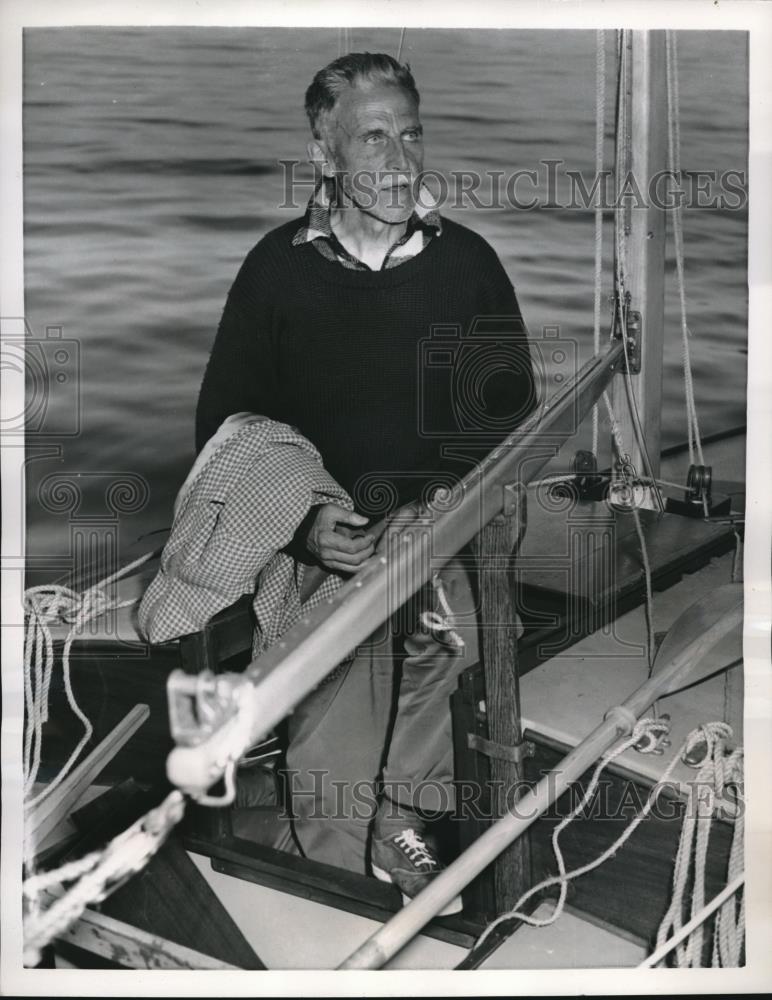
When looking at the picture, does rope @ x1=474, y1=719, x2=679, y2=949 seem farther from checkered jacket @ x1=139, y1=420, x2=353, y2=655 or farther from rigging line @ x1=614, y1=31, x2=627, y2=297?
rigging line @ x1=614, y1=31, x2=627, y2=297

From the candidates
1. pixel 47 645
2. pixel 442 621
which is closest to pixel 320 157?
pixel 442 621

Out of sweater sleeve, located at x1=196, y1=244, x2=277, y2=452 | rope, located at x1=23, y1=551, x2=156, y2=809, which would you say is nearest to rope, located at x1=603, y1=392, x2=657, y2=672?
sweater sleeve, located at x1=196, y1=244, x2=277, y2=452

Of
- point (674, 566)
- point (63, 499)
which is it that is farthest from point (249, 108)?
point (674, 566)

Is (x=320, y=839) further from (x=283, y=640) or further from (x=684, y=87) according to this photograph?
(x=684, y=87)

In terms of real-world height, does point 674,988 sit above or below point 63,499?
below

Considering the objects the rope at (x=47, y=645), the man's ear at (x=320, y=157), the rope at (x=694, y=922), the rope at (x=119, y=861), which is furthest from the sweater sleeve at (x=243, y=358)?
the rope at (x=694, y=922)

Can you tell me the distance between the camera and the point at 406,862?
1.54m

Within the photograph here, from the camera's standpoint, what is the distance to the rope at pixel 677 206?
5.54 ft

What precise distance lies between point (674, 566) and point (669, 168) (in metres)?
0.65

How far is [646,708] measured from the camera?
4.69 ft

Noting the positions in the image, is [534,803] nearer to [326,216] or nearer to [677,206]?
[326,216]

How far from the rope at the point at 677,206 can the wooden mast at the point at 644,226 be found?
28 millimetres

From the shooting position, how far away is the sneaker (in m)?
1.52

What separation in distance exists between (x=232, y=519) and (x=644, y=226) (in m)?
0.87
